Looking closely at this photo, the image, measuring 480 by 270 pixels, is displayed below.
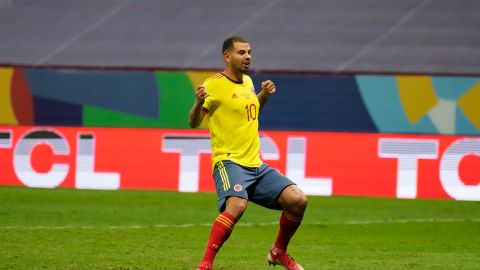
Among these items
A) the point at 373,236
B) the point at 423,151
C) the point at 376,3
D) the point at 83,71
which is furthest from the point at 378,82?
the point at 373,236

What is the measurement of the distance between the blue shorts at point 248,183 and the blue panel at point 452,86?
37.6 ft

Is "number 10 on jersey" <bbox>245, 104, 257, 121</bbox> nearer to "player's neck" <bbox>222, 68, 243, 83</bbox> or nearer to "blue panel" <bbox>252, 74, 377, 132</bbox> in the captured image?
"player's neck" <bbox>222, 68, 243, 83</bbox>

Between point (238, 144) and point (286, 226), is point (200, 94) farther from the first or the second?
point (286, 226)

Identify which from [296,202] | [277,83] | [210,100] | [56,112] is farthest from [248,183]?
[56,112]

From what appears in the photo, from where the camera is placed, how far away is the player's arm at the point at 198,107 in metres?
8.58

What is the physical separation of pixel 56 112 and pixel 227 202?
43.4 ft

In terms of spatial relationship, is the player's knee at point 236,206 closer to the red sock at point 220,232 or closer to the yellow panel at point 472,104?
the red sock at point 220,232

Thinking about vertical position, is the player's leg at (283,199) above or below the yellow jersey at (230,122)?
below

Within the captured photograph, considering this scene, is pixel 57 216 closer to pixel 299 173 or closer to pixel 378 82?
pixel 299 173

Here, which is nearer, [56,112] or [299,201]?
[299,201]

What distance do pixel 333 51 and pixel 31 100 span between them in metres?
6.55

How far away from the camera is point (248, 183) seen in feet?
28.9

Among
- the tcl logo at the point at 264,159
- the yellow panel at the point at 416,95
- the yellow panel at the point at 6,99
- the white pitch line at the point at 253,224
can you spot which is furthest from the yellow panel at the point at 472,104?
the yellow panel at the point at 6,99

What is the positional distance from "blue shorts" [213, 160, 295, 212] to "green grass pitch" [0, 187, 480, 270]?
1.14m
